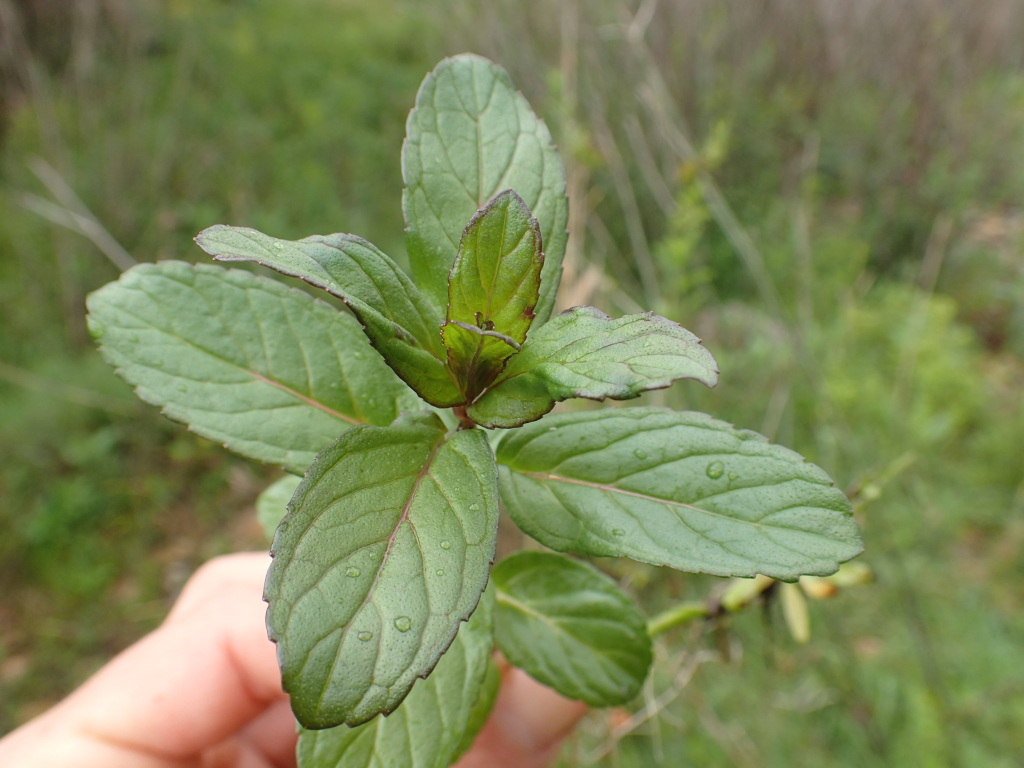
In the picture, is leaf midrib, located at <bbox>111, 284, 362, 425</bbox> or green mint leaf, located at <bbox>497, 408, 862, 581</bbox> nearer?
green mint leaf, located at <bbox>497, 408, 862, 581</bbox>

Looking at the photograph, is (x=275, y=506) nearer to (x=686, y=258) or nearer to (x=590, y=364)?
(x=590, y=364)

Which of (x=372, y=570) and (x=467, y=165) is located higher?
(x=467, y=165)

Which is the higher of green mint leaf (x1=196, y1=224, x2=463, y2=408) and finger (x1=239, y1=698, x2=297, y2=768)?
green mint leaf (x1=196, y1=224, x2=463, y2=408)

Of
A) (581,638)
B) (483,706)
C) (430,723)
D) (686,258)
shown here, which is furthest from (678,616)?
(686,258)

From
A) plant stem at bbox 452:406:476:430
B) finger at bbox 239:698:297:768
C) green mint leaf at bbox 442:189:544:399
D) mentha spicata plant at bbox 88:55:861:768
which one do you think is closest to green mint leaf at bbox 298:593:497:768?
mentha spicata plant at bbox 88:55:861:768

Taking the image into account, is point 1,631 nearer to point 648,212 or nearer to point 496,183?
point 496,183

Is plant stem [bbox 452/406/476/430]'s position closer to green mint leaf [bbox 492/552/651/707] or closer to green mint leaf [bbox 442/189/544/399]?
green mint leaf [bbox 442/189/544/399]

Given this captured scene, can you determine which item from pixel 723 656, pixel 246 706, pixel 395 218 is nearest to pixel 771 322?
pixel 395 218
